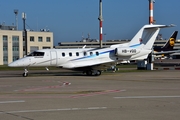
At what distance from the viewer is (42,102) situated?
12.1 m

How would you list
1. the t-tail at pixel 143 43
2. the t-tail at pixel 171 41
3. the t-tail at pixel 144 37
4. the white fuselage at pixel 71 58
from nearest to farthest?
the white fuselage at pixel 71 58
the t-tail at pixel 143 43
the t-tail at pixel 144 37
the t-tail at pixel 171 41

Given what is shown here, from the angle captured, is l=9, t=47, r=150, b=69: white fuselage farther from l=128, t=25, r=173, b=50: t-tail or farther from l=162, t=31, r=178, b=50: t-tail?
l=162, t=31, r=178, b=50: t-tail

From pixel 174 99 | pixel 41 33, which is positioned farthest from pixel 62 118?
pixel 41 33

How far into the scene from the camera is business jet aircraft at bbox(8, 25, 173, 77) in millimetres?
28000

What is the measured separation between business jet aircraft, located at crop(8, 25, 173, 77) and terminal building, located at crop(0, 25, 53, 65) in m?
59.6

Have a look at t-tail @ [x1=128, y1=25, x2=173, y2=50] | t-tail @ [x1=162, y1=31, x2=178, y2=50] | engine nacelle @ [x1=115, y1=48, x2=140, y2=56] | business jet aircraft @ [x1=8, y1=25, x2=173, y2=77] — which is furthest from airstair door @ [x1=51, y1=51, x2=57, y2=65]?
t-tail @ [x1=162, y1=31, x2=178, y2=50]

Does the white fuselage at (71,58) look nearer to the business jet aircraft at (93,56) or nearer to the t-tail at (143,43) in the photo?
the business jet aircraft at (93,56)

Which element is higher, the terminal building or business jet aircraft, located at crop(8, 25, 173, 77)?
the terminal building

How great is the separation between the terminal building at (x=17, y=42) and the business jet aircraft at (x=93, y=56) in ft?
196

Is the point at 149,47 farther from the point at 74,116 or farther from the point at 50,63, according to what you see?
the point at 74,116

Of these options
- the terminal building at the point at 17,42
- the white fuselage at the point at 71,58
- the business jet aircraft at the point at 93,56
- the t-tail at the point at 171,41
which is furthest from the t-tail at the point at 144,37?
the terminal building at the point at 17,42

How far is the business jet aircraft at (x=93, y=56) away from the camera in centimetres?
2800

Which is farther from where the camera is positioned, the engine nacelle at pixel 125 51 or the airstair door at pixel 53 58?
the engine nacelle at pixel 125 51

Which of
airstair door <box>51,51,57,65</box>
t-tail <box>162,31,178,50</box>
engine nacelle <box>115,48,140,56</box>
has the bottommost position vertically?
airstair door <box>51,51,57,65</box>
